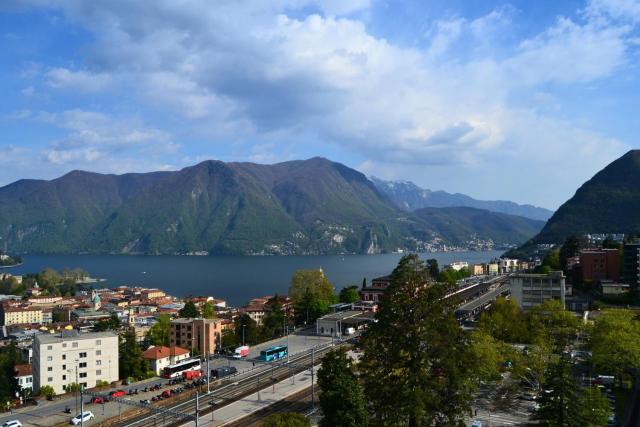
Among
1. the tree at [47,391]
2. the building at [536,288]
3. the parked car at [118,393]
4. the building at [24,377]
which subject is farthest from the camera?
the building at [536,288]

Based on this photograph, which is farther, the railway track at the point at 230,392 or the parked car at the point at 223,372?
the parked car at the point at 223,372

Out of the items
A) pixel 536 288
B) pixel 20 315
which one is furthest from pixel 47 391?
pixel 20 315

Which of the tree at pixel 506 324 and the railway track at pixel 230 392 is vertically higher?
the tree at pixel 506 324

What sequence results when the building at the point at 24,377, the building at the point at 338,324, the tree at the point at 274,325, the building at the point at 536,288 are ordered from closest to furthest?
the building at the point at 24,377 < the building at the point at 536,288 < the building at the point at 338,324 < the tree at the point at 274,325

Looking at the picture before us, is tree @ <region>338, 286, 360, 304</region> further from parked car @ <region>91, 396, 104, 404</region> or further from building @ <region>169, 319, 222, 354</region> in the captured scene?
parked car @ <region>91, 396, 104, 404</region>

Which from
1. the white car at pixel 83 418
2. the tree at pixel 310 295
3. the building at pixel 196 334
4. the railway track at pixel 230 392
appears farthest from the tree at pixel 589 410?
the tree at pixel 310 295

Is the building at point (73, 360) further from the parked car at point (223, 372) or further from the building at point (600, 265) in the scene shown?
the building at point (600, 265)

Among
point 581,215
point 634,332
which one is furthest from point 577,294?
point 581,215

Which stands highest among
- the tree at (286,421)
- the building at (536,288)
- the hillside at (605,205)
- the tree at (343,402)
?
the hillside at (605,205)
